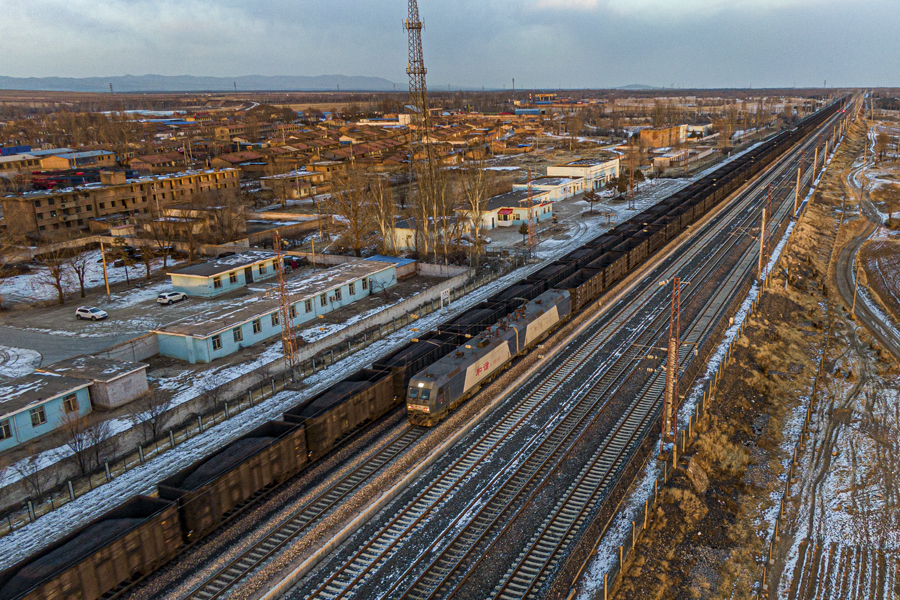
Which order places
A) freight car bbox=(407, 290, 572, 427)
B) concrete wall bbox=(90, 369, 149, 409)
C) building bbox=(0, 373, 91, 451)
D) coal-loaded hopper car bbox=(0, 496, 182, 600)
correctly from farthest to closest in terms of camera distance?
concrete wall bbox=(90, 369, 149, 409)
building bbox=(0, 373, 91, 451)
freight car bbox=(407, 290, 572, 427)
coal-loaded hopper car bbox=(0, 496, 182, 600)

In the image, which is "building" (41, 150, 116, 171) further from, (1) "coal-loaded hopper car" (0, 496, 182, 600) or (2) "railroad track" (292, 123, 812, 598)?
(1) "coal-loaded hopper car" (0, 496, 182, 600)

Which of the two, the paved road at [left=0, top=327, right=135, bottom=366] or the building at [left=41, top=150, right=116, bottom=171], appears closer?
the paved road at [left=0, top=327, right=135, bottom=366]

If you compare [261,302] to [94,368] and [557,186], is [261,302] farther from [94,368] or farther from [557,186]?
[557,186]

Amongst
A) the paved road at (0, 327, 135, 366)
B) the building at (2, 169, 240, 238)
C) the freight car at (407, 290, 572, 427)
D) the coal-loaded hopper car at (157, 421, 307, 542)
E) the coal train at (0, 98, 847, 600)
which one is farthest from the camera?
the building at (2, 169, 240, 238)

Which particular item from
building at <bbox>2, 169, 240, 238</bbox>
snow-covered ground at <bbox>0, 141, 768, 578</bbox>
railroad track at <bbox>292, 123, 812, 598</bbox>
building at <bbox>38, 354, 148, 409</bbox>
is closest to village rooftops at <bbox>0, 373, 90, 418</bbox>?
building at <bbox>38, 354, 148, 409</bbox>

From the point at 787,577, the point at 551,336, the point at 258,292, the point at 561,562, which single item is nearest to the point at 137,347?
the point at 258,292

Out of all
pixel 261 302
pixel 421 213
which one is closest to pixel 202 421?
pixel 261 302

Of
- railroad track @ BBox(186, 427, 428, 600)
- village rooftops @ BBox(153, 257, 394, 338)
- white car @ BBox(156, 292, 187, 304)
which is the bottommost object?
railroad track @ BBox(186, 427, 428, 600)
